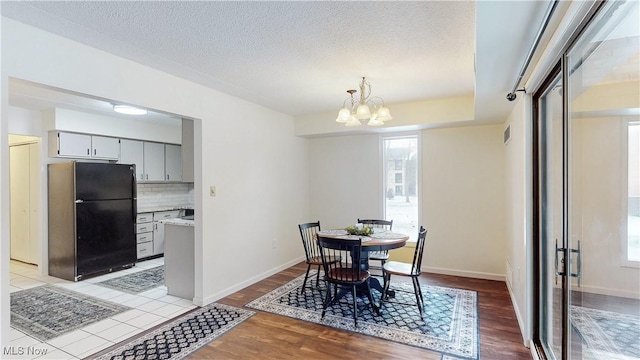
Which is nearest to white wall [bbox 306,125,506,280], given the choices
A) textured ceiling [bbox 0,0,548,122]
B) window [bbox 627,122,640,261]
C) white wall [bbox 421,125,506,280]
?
white wall [bbox 421,125,506,280]

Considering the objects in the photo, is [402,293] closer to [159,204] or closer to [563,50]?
[563,50]

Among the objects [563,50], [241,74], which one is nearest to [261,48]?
[241,74]

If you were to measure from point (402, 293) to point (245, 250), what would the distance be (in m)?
2.12

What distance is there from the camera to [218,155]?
3.75m

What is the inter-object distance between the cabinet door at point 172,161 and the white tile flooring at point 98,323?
2.14 m

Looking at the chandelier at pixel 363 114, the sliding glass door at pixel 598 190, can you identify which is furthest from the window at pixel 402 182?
the sliding glass door at pixel 598 190

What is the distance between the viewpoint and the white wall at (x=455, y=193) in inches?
172

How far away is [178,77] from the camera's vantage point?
3.27 m

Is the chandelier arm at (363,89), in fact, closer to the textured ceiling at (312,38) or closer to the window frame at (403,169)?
the textured ceiling at (312,38)

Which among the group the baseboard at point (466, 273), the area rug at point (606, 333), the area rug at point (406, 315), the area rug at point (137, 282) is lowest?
the area rug at point (137, 282)

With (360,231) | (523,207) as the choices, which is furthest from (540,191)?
(360,231)

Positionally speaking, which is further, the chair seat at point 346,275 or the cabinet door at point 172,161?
the cabinet door at point 172,161

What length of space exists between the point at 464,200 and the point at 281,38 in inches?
139

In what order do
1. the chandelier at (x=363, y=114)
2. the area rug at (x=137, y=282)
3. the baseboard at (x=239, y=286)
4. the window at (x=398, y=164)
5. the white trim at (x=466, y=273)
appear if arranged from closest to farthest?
the chandelier at (x=363, y=114), the baseboard at (x=239, y=286), the area rug at (x=137, y=282), the white trim at (x=466, y=273), the window at (x=398, y=164)
